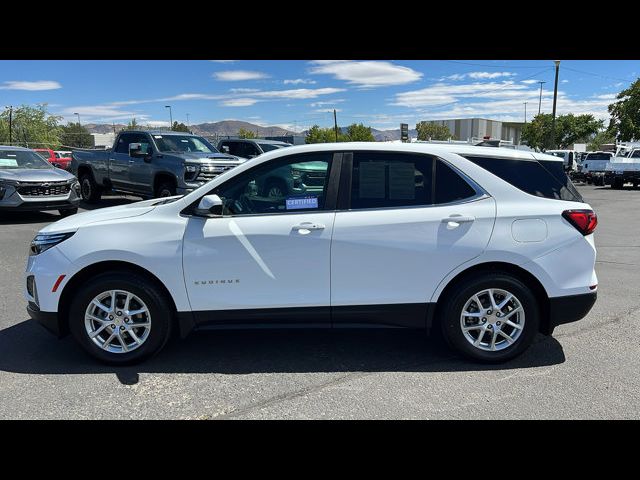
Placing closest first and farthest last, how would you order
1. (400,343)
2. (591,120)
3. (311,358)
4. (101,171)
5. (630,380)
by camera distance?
1. (630,380)
2. (311,358)
3. (400,343)
4. (101,171)
5. (591,120)

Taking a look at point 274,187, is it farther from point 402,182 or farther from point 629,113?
point 629,113

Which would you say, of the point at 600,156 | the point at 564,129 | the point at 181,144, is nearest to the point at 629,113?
the point at 600,156

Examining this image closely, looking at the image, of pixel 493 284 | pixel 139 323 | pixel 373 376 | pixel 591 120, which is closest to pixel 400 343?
pixel 373 376

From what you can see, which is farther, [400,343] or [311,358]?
[400,343]

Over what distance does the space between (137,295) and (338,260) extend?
1.55 meters

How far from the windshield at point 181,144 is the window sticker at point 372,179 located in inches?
371

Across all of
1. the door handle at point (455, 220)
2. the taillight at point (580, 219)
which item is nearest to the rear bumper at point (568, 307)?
the taillight at point (580, 219)

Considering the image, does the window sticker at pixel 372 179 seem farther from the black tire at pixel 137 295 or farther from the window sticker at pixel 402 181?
the black tire at pixel 137 295

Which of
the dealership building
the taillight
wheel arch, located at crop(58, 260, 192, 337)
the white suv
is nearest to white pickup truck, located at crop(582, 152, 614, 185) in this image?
the taillight

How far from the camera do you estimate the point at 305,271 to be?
155 inches

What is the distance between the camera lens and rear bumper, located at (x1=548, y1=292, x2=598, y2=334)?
13.2 feet

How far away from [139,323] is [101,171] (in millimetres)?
11336
